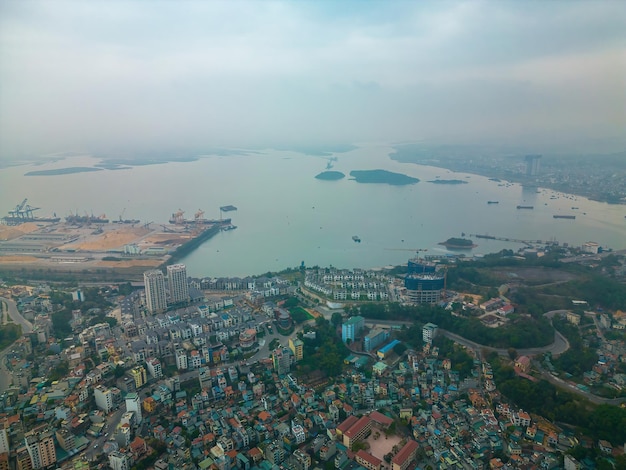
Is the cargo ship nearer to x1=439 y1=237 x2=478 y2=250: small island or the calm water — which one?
the calm water

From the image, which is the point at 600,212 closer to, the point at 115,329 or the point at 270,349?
the point at 270,349

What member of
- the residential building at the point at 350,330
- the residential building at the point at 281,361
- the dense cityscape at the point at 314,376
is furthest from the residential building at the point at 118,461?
the residential building at the point at 350,330

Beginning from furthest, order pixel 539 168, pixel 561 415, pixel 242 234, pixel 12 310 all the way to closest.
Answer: pixel 539 168 < pixel 242 234 < pixel 12 310 < pixel 561 415

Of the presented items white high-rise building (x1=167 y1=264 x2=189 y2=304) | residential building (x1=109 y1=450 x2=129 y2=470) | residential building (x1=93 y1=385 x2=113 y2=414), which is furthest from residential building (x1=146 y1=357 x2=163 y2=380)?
white high-rise building (x1=167 y1=264 x2=189 y2=304)

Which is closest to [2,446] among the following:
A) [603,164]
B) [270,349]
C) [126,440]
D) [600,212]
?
[126,440]

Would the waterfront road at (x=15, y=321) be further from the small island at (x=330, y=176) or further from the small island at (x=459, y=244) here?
the small island at (x=330, y=176)

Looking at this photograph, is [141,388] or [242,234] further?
[242,234]
